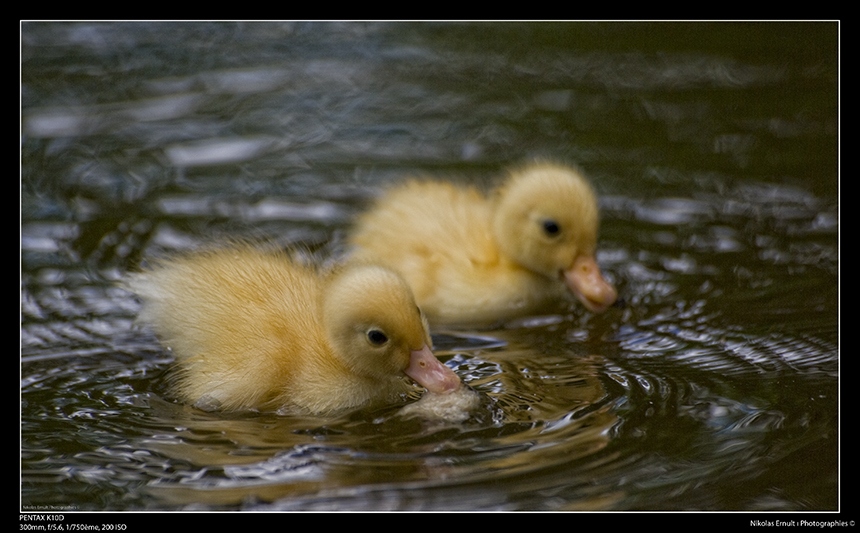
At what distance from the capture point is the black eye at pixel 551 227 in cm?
497

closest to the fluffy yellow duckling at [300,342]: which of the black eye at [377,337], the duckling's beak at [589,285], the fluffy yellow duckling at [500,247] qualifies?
the black eye at [377,337]

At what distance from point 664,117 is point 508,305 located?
9.01 ft

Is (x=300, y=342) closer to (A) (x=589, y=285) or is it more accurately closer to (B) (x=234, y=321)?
(B) (x=234, y=321)

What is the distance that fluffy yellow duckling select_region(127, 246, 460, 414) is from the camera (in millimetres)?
3801

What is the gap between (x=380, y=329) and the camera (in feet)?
12.4

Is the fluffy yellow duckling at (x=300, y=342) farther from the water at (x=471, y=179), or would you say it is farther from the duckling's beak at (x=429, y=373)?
the water at (x=471, y=179)

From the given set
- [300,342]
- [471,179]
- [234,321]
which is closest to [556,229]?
[471,179]

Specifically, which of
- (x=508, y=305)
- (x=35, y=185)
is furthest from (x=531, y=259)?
(x=35, y=185)

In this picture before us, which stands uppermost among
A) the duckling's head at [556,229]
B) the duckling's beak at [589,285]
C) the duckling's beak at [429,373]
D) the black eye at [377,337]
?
the duckling's head at [556,229]

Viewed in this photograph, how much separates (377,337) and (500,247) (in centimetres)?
152

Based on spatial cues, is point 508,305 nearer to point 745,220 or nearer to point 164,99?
point 745,220

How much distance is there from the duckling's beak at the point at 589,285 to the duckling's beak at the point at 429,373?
47.8 inches

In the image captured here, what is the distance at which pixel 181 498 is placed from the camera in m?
3.23

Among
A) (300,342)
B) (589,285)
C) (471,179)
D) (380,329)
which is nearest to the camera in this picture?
(380,329)
